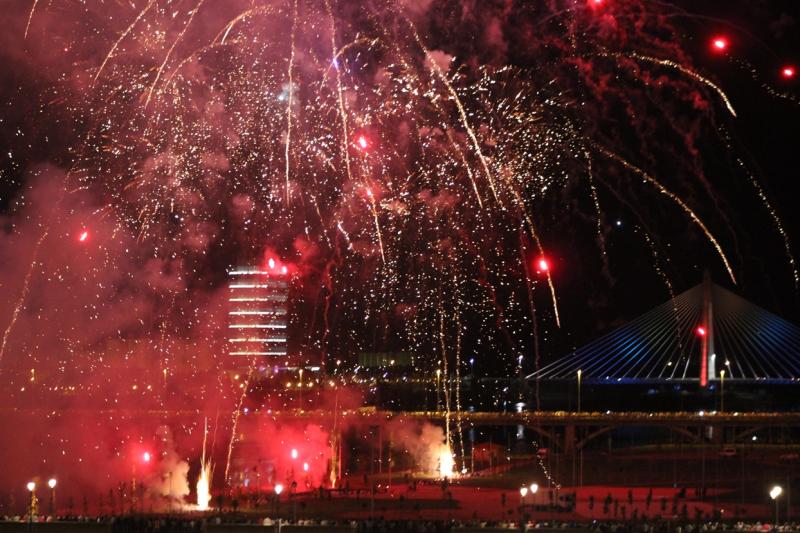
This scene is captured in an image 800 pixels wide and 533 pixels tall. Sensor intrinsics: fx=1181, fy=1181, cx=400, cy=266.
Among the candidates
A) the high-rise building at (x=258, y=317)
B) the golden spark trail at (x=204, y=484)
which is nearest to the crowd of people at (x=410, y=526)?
the golden spark trail at (x=204, y=484)

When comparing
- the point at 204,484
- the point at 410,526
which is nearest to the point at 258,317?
the point at 204,484

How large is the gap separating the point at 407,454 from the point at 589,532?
26717mm

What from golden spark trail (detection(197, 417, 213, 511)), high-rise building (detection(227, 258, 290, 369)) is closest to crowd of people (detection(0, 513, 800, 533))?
golden spark trail (detection(197, 417, 213, 511))

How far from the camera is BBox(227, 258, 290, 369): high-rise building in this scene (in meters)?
48.5

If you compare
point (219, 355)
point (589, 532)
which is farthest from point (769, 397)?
point (589, 532)

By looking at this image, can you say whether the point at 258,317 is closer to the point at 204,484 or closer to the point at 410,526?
the point at 204,484

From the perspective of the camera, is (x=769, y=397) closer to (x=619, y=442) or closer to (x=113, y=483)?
(x=619, y=442)

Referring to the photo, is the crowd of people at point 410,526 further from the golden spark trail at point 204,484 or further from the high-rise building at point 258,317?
the high-rise building at point 258,317

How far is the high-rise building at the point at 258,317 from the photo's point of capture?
159 ft

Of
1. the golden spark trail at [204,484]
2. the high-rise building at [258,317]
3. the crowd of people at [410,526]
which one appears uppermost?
the high-rise building at [258,317]

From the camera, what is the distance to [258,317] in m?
54.8

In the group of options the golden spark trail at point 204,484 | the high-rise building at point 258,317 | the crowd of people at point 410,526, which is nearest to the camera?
the crowd of people at point 410,526

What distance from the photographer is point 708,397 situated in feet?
221

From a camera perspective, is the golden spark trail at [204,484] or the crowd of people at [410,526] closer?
the crowd of people at [410,526]
